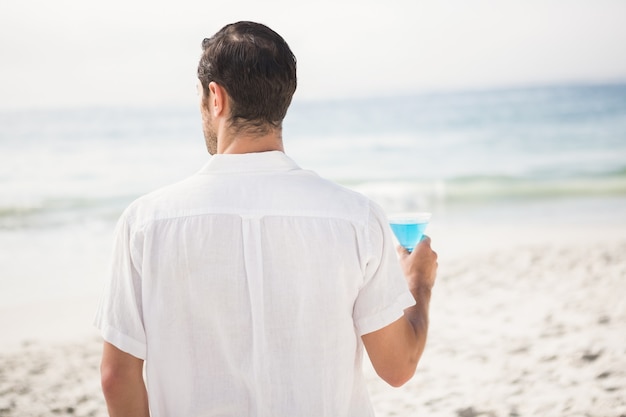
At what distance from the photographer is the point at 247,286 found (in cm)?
163

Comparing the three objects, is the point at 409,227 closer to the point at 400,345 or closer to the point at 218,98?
the point at 400,345

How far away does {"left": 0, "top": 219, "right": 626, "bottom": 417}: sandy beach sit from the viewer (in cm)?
428

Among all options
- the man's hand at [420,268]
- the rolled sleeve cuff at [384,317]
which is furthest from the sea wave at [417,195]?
the rolled sleeve cuff at [384,317]

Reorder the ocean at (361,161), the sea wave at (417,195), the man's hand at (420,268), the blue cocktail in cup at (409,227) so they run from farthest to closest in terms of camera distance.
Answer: the sea wave at (417,195) < the ocean at (361,161) < the blue cocktail in cup at (409,227) < the man's hand at (420,268)

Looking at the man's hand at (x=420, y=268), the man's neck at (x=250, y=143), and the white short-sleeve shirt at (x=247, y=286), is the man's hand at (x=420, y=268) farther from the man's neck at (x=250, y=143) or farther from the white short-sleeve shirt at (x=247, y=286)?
the man's neck at (x=250, y=143)

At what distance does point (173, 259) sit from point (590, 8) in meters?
40.2

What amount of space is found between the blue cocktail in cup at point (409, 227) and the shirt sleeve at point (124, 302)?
896 millimetres

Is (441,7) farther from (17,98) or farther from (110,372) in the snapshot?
(110,372)

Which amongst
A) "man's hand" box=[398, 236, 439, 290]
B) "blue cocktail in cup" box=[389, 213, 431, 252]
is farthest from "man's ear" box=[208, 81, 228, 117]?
"blue cocktail in cup" box=[389, 213, 431, 252]

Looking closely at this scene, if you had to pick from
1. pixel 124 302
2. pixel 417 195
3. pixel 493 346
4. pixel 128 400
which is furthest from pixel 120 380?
pixel 417 195

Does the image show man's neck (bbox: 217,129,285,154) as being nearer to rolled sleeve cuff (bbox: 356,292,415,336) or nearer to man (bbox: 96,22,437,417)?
man (bbox: 96,22,437,417)

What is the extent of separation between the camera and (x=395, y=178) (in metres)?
17.4

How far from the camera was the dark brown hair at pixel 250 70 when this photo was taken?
5.33ft

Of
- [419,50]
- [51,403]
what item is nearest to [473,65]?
[419,50]
